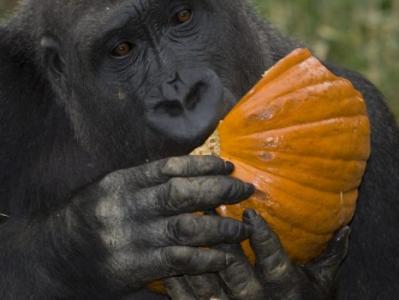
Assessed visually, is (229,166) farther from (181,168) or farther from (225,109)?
(225,109)

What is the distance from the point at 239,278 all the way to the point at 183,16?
1.24 m

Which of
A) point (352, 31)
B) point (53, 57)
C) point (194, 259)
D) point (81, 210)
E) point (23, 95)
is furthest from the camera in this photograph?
point (352, 31)

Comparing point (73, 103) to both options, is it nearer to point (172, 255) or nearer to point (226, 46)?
point (226, 46)

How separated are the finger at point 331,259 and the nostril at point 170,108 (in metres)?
0.92

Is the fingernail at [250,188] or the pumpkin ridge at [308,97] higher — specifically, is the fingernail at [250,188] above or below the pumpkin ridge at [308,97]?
below

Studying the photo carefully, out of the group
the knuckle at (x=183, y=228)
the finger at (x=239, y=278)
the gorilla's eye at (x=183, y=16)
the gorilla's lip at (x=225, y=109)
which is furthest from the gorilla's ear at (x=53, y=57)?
the finger at (x=239, y=278)

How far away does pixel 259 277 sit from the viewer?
4.57 meters

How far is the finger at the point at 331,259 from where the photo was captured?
188 inches

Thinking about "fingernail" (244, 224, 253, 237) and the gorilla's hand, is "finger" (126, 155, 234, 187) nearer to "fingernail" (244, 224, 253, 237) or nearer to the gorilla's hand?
the gorilla's hand

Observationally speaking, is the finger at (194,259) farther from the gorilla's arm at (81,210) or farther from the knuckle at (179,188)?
the knuckle at (179,188)

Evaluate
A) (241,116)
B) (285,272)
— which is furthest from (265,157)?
(285,272)

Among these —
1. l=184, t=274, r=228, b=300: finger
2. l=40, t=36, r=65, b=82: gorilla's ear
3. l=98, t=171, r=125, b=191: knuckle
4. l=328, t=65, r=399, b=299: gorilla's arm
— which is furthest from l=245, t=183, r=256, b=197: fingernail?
l=40, t=36, r=65, b=82: gorilla's ear

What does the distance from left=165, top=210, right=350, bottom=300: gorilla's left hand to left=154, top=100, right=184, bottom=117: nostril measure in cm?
50

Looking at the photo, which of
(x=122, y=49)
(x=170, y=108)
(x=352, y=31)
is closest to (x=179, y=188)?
(x=170, y=108)
